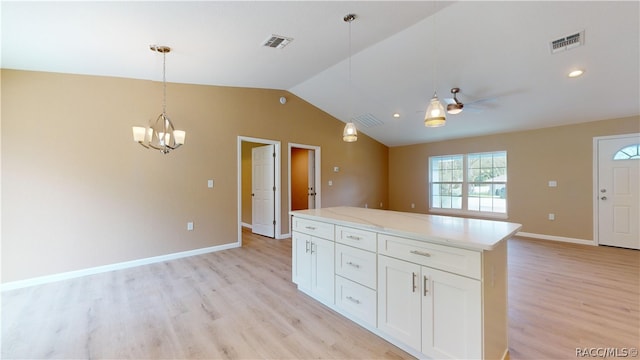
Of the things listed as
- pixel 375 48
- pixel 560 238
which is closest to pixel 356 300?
pixel 375 48

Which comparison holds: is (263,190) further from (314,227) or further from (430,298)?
(430,298)

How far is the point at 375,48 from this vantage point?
3699mm

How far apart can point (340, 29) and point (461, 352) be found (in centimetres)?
316

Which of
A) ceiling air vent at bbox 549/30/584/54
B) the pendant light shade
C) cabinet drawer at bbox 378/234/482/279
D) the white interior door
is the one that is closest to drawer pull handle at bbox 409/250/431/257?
cabinet drawer at bbox 378/234/482/279

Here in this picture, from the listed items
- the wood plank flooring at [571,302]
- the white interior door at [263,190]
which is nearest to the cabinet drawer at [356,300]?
the wood plank flooring at [571,302]

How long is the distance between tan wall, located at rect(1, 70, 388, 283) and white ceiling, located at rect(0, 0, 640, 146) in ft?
0.95

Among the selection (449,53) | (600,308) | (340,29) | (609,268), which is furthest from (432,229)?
(609,268)

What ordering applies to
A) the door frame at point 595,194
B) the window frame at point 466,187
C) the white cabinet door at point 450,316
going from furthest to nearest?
1. the window frame at point 466,187
2. the door frame at point 595,194
3. the white cabinet door at point 450,316

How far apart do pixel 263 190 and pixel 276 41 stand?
3326mm

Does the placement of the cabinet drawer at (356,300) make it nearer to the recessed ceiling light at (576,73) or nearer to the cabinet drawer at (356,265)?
the cabinet drawer at (356,265)

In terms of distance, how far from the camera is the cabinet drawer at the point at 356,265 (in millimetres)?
2109

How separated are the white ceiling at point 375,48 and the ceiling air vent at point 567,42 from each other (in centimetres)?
7

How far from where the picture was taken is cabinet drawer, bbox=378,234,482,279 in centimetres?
154

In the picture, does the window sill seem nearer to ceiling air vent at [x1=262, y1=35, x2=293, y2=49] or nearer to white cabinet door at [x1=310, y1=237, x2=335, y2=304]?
white cabinet door at [x1=310, y1=237, x2=335, y2=304]
